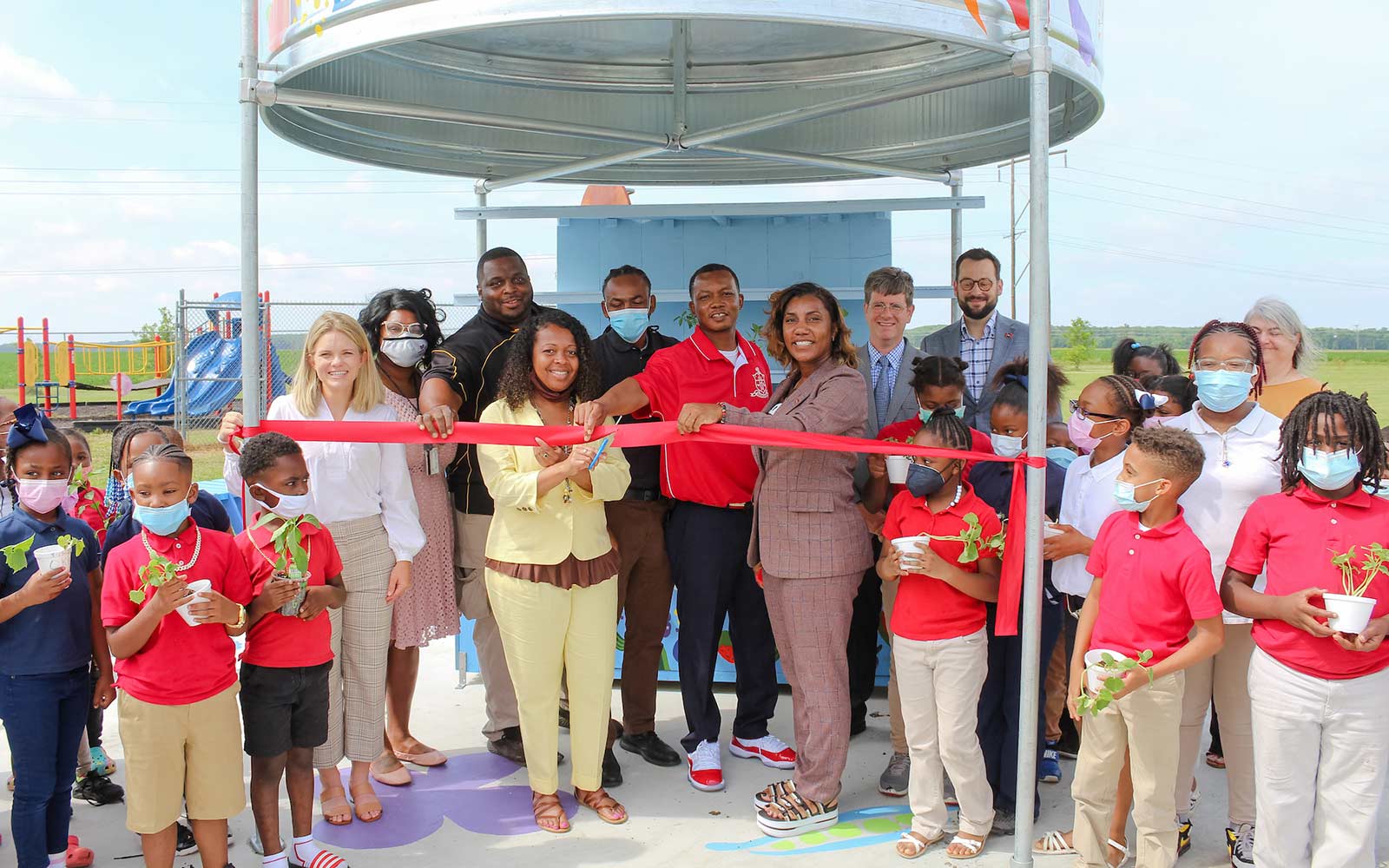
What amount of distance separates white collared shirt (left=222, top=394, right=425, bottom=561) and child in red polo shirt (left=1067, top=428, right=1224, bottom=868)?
2.62 meters

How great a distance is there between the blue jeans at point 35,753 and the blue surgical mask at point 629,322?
258cm

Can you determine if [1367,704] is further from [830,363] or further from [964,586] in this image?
[830,363]

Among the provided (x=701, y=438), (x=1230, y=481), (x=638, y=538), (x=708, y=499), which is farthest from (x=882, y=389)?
(x=1230, y=481)

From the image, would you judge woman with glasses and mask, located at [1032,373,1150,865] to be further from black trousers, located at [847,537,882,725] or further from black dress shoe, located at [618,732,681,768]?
black dress shoe, located at [618,732,681,768]

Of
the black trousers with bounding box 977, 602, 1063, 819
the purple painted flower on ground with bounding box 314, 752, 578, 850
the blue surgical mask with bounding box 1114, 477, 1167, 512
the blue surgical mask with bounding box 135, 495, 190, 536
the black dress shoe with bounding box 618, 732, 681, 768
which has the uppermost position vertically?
the blue surgical mask with bounding box 1114, 477, 1167, 512

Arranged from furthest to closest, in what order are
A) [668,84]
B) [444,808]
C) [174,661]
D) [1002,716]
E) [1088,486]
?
[668,84] < [444,808] < [1002,716] < [1088,486] < [174,661]

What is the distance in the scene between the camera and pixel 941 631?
13.0 feet

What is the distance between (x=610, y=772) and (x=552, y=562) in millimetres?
1193

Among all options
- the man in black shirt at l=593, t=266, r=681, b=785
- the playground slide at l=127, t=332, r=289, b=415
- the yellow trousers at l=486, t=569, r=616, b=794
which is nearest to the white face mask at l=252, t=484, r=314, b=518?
the yellow trousers at l=486, t=569, r=616, b=794

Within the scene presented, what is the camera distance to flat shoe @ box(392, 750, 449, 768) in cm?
504

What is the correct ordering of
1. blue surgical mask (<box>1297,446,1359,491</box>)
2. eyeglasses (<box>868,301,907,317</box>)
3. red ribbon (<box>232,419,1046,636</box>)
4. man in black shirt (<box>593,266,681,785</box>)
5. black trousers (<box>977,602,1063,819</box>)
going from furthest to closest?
eyeglasses (<box>868,301,907,317</box>), man in black shirt (<box>593,266,681,785</box>), black trousers (<box>977,602,1063,819</box>), red ribbon (<box>232,419,1046,636</box>), blue surgical mask (<box>1297,446,1359,491</box>)

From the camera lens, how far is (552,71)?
5648 millimetres

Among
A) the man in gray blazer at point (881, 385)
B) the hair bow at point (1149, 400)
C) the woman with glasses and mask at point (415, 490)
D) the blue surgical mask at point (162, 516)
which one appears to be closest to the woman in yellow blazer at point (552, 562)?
the woman with glasses and mask at point (415, 490)

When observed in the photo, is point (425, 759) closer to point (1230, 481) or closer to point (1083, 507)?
point (1083, 507)
